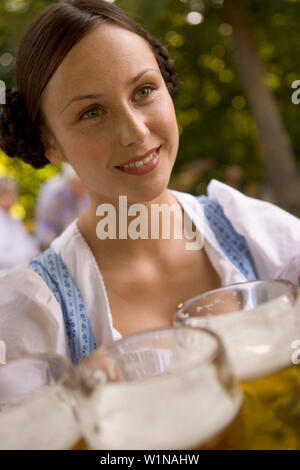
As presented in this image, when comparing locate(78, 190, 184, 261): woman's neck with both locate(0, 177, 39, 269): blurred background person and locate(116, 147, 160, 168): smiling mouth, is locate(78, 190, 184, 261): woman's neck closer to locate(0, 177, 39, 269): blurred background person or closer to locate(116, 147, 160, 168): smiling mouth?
locate(116, 147, 160, 168): smiling mouth

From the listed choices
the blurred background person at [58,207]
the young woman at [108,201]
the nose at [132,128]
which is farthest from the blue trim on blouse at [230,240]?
the blurred background person at [58,207]

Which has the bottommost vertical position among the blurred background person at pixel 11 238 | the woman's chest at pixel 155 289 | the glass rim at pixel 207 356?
the blurred background person at pixel 11 238

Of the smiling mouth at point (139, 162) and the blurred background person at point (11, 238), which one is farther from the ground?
the smiling mouth at point (139, 162)

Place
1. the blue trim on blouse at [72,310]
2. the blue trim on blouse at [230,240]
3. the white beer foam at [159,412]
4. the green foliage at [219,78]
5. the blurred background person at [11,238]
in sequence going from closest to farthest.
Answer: the white beer foam at [159,412] → the blue trim on blouse at [72,310] → the blue trim on blouse at [230,240] → the blurred background person at [11,238] → the green foliage at [219,78]

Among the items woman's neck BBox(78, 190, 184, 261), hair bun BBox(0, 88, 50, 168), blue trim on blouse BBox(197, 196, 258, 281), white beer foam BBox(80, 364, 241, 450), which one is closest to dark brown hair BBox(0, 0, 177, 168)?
hair bun BBox(0, 88, 50, 168)

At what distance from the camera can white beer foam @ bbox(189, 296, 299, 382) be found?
1.69 ft

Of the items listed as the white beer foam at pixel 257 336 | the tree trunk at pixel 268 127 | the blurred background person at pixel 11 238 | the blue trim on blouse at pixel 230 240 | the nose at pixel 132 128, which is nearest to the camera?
the white beer foam at pixel 257 336

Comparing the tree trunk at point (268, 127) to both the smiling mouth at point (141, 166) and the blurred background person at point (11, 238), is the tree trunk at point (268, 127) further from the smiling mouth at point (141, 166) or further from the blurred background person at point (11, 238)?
the smiling mouth at point (141, 166)

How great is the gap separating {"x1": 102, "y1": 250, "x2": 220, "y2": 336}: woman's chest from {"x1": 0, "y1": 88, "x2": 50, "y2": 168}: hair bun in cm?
36

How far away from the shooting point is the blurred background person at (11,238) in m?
3.44

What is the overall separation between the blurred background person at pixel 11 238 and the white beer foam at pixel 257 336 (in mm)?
2843

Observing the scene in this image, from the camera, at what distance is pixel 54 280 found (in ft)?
3.81
